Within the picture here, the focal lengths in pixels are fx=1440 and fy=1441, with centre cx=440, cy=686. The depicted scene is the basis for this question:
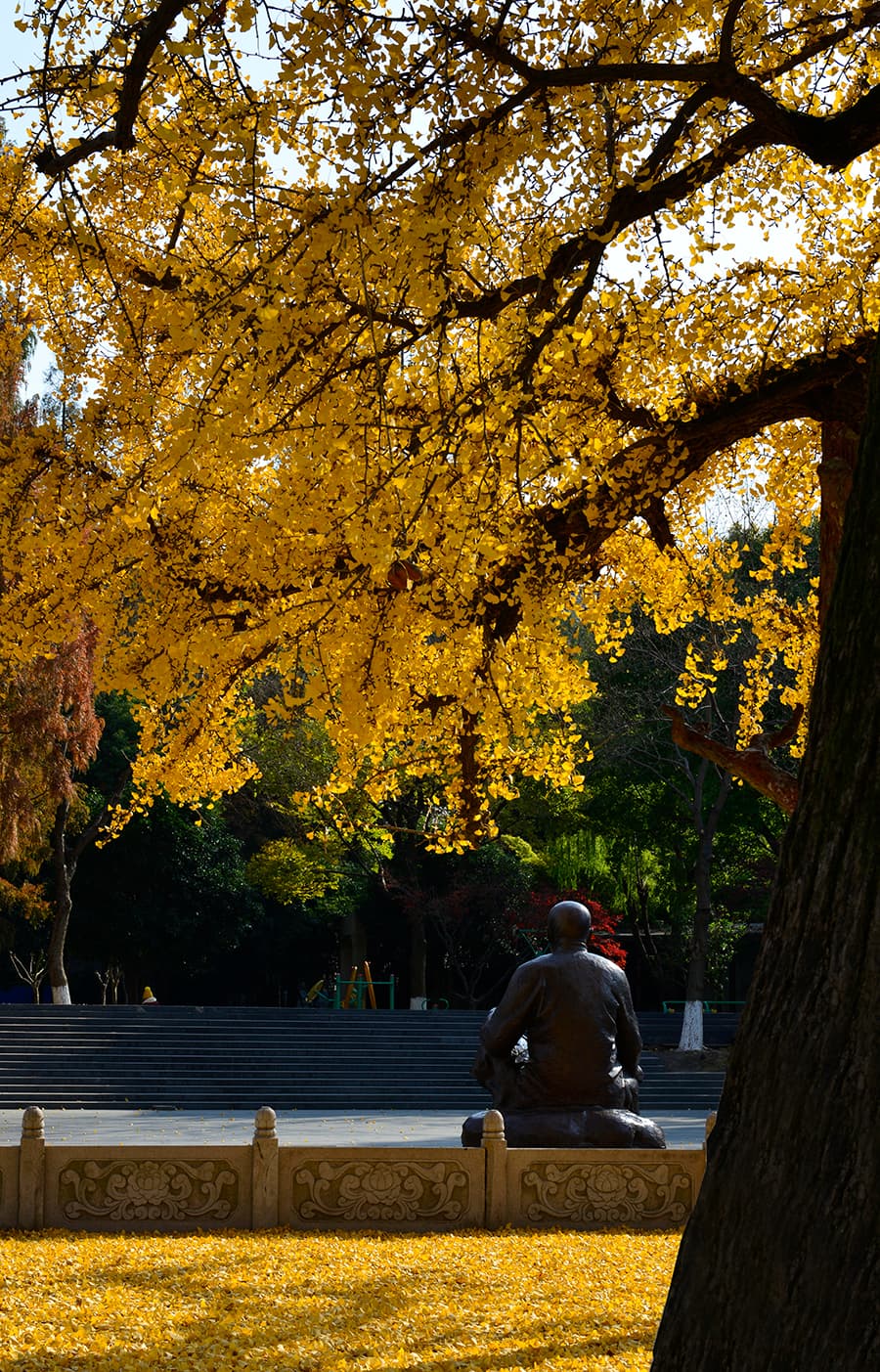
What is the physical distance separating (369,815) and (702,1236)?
24593mm

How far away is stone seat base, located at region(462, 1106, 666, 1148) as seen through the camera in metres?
10.7

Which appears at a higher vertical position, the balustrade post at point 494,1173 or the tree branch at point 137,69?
the tree branch at point 137,69

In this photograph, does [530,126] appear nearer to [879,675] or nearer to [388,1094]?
[879,675]

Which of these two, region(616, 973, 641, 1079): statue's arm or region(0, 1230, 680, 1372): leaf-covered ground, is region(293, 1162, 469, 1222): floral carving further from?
region(616, 973, 641, 1079): statue's arm

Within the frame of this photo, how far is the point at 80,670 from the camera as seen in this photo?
2475 cm

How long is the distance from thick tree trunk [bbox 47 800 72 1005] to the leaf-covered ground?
19068 mm

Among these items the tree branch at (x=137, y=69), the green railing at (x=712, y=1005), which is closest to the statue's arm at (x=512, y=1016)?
the tree branch at (x=137, y=69)

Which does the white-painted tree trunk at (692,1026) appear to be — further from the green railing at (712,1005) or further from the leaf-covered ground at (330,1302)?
the leaf-covered ground at (330,1302)

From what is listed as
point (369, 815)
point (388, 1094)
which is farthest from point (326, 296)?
point (369, 815)

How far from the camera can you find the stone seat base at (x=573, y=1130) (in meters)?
10.7

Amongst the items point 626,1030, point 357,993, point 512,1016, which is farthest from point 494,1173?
point 357,993

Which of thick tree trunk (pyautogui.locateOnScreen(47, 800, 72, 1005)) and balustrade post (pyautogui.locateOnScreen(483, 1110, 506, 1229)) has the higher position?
thick tree trunk (pyautogui.locateOnScreen(47, 800, 72, 1005))

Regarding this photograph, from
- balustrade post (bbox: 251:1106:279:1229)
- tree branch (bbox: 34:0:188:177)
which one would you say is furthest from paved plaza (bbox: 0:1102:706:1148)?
tree branch (bbox: 34:0:188:177)

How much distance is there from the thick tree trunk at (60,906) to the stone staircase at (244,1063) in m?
1.89
